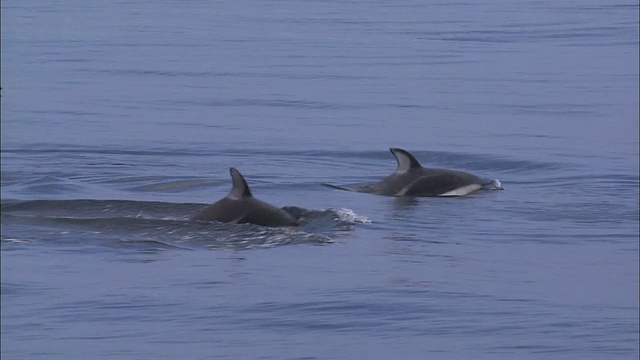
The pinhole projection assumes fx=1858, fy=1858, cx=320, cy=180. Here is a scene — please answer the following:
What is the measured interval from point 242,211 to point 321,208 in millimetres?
1267

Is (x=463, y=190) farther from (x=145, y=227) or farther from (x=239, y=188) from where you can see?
(x=145, y=227)

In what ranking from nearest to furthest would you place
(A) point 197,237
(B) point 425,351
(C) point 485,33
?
1. (B) point 425,351
2. (A) point 197,237
3. (C) point 485,33

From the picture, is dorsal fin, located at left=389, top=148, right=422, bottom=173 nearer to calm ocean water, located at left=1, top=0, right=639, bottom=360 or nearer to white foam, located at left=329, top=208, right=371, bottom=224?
calm ocean water, located at left=1, top=0, right=639, bottom=360

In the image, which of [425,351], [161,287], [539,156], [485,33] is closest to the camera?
[425,351]

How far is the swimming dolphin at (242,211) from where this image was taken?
13.6 m

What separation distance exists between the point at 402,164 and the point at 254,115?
7.21 metres

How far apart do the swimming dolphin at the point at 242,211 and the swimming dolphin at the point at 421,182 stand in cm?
210

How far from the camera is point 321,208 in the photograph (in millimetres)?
14820

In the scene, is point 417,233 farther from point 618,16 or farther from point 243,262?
point 618,16

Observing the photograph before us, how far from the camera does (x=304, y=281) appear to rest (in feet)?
37.8

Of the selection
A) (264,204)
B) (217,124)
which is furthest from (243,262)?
(217,124)

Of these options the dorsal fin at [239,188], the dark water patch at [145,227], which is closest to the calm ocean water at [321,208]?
the dark water patch at [145,227]

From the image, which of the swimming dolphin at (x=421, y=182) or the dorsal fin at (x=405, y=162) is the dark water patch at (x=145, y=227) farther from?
the dorsal fin at (x=405, y=162)

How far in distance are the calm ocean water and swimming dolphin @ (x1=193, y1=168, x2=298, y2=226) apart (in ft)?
0.66
